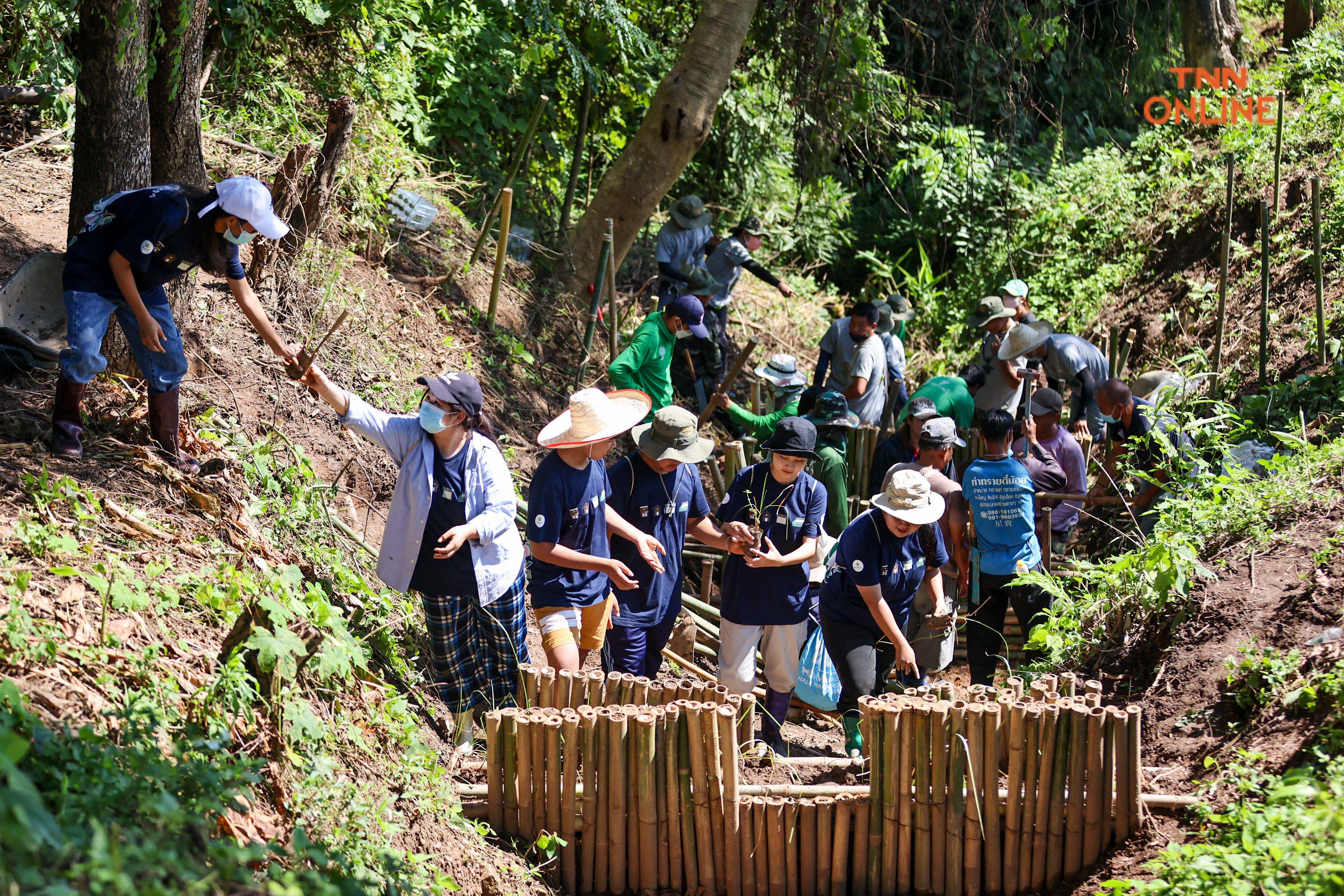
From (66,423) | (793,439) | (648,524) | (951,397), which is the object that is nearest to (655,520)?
(648,524)

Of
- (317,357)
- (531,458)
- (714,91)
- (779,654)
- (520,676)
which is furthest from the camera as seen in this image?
(714,91)

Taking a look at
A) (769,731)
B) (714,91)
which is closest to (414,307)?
(714,91)

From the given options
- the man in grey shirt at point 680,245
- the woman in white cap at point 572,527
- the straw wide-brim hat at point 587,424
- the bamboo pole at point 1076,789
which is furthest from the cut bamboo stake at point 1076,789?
the man in grey shirt at point 680,245

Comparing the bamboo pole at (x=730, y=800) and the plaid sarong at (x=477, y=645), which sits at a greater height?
the plaid sarong at (x=477, y=645)

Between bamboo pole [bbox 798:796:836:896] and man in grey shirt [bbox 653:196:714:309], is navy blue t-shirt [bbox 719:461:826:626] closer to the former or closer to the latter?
bamboo pole [bbox 798:796:836:896]

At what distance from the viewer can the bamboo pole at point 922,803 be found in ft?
13.6

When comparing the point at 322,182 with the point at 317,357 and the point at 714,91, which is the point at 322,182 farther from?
the point at 714,91

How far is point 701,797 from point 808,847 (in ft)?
1.60

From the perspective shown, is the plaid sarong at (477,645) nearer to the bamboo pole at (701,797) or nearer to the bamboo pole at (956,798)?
the bamboo pole at (701,797)

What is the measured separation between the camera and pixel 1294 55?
1284 cm

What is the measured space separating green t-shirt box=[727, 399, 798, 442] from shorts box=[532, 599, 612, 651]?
2394 millimetres

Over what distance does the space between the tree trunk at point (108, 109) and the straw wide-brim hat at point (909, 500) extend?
12.7 feet

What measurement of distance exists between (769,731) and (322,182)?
4836 millimetres

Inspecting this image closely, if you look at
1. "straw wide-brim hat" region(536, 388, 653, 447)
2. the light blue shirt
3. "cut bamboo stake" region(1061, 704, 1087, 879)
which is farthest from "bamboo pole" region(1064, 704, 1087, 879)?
the light blue shirt
